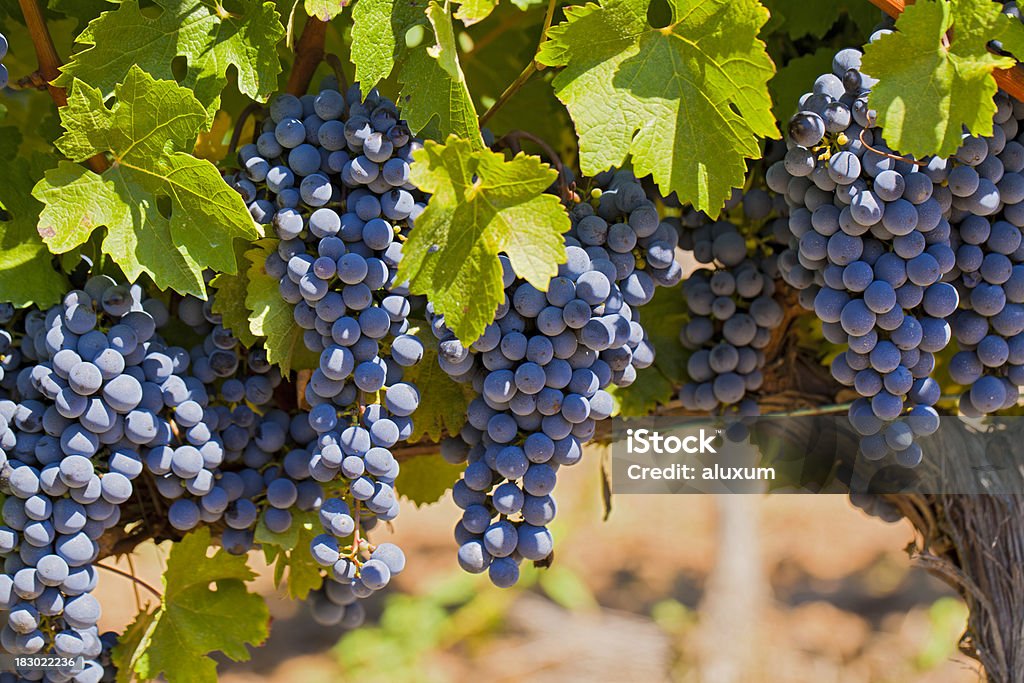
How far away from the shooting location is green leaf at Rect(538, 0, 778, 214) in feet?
2.83

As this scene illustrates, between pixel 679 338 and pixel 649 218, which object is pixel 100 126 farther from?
pixel 679 338

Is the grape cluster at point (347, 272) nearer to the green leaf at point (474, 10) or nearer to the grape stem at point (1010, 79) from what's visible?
the green leaf at point (474, 10)

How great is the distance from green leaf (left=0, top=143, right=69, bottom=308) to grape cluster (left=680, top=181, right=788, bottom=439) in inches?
27.2

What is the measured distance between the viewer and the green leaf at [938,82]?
847mm

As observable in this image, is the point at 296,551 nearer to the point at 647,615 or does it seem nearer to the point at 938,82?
the point at 938,82

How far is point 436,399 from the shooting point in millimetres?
1004

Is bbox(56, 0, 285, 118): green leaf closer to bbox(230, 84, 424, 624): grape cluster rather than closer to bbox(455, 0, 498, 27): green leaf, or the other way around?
bbox(230, 84, 424, 624): grape cluster

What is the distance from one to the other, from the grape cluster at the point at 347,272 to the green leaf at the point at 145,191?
0.20ft

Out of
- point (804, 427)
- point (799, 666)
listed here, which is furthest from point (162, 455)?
point (799, 666)

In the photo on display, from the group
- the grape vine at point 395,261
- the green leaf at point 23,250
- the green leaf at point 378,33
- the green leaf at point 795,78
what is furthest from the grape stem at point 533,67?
the green leaf at point 23,250

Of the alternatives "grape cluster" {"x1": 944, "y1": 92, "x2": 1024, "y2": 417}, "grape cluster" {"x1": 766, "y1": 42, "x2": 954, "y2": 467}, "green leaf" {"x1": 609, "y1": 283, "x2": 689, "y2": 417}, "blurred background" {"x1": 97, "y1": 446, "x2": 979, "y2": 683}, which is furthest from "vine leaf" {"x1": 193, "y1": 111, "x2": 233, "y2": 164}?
"blurred background" {"x1": 97, "y1": 446, "x2": 979, "y2": 683}

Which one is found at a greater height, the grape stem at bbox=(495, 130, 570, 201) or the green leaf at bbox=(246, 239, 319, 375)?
the grape stem at bbox=(495, 130, 570, 201)

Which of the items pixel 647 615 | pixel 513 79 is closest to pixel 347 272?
pixel 513 79

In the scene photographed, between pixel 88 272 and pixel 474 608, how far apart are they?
11.6ft
